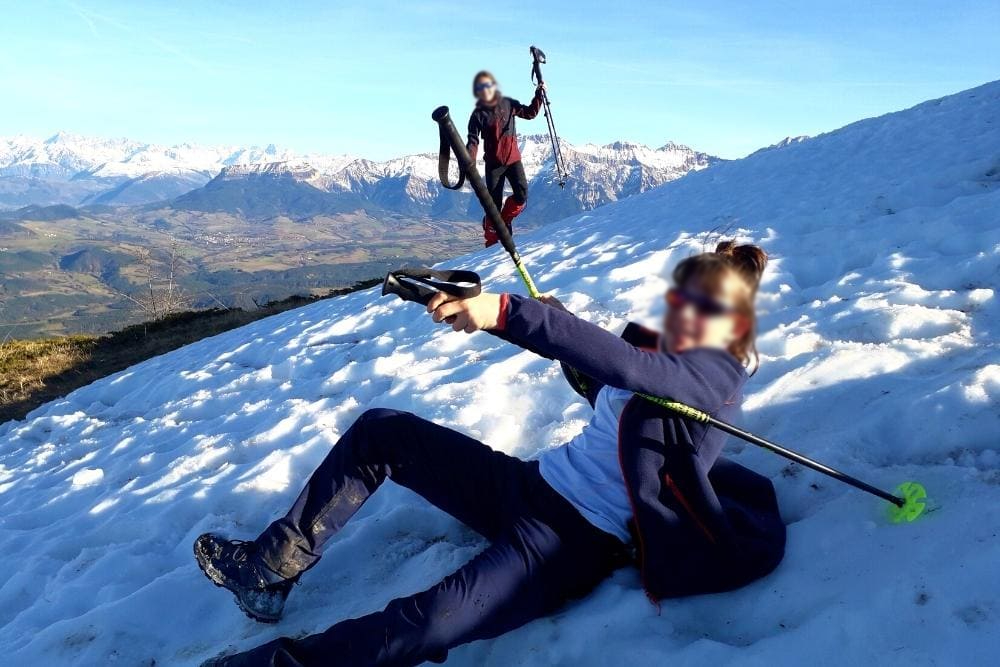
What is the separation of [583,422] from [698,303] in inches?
187

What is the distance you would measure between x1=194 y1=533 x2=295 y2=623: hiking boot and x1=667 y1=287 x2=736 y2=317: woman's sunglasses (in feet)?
12.5

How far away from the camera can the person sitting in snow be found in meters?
2.66

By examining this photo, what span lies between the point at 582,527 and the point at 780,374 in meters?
2.70

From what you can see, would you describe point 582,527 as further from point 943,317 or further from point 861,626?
point 943,317

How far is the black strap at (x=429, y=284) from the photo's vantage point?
2594mm

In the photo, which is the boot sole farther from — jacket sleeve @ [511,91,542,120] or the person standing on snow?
jacket sleeve @ [511,91,542,120]

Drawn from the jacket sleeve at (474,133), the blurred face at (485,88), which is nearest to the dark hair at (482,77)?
the blurred face at (485,88)

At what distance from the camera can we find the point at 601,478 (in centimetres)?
344

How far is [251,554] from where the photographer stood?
405 centimetres

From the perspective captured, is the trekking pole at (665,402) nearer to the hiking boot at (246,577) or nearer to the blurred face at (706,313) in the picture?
the blurred face at (706,313)

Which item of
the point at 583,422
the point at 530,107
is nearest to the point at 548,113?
the point at 530,107

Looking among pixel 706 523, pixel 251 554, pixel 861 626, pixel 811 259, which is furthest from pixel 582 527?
pixel 811 259

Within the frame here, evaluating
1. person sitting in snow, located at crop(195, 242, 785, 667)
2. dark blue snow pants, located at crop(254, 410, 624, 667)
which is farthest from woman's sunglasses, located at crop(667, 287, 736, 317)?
dark blue snow pants, located at crop(254, 410, 624, 667)

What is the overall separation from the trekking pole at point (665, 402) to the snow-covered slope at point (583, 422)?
0.11 meters
